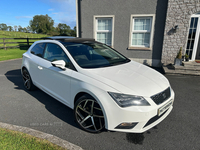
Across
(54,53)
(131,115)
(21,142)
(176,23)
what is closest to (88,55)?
(54,53)

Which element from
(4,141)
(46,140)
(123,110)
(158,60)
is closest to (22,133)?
(4,141)

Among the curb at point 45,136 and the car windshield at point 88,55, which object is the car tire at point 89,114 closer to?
the curb at point 45,136

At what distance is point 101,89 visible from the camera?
2186 mm

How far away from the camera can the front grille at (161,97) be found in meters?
2.22

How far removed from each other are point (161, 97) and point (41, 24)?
101 metres

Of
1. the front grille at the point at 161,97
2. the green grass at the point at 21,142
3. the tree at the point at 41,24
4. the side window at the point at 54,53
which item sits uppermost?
the tree at the point at 41,24

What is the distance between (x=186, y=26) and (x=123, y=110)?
7.35 metres

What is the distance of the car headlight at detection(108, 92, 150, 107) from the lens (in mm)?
2092

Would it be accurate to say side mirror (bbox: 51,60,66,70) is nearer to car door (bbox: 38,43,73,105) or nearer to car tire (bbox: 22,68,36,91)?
car door (bbox: 38,43,73,105)

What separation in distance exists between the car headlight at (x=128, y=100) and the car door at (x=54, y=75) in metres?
1.06

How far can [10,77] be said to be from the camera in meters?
6.00

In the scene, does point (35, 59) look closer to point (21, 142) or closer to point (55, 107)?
point (55, 107)

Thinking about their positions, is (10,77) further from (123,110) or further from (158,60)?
(158,60)

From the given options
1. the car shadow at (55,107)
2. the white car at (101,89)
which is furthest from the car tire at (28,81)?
the white car at (101,89)
